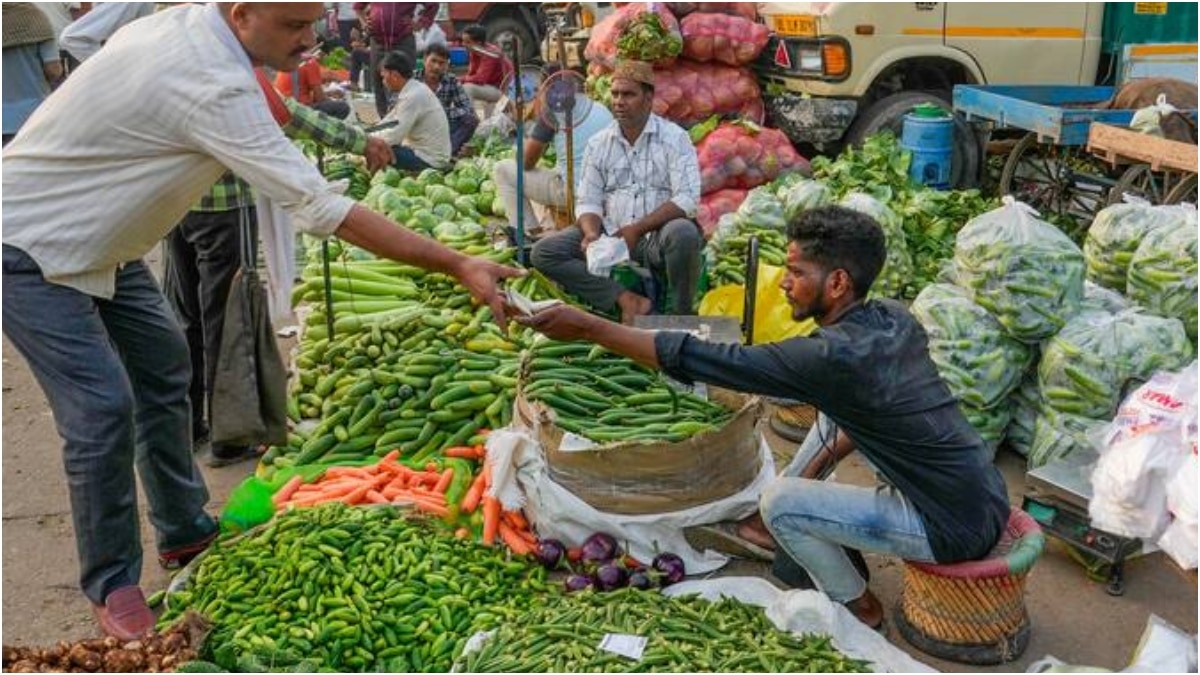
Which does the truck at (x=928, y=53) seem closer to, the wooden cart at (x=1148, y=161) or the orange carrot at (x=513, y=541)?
the wooden cart at (x=1148, y=161)

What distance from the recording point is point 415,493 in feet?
14.2

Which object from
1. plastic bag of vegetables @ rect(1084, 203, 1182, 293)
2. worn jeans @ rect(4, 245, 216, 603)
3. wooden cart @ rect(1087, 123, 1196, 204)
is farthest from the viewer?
wooden cart @ rect(1087, 123, 1196, 204)

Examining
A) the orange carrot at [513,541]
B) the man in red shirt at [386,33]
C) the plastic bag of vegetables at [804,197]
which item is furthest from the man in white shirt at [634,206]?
the man in red shirt at [386,33]

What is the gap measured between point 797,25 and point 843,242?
624 cm

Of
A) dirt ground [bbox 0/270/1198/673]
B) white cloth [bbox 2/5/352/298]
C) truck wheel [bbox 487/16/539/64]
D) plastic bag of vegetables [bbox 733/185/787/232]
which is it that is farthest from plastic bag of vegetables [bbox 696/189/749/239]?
truck wheel [bbox 487/16/539/64]

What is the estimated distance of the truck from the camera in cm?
880

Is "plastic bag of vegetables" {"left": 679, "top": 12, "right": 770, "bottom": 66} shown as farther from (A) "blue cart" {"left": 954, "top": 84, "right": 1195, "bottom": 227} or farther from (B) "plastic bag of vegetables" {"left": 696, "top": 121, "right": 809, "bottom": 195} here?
(A) "blue cart" {"left": 954, "top": 84, "right": 1195, "bottom": 227}

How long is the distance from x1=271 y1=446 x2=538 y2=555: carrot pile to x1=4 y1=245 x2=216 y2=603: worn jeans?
0.48 m

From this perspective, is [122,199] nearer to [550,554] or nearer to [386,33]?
[550,554]

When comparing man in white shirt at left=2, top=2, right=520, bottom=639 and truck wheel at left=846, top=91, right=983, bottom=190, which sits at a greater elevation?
man in white shirt at left=2, top=2, right=520, bottom=639

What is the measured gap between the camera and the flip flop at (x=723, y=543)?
4055mm

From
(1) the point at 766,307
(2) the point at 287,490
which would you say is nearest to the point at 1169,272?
(1) the point at 766,307

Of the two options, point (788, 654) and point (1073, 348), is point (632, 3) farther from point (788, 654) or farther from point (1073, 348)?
point (788, 654)

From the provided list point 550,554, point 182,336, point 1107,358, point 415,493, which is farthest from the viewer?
point 1107,358
